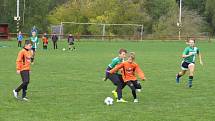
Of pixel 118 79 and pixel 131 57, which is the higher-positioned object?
pixel 131 57

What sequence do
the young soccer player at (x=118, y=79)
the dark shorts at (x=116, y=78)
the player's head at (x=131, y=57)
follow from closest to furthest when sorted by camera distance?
the player's head at (x=131, y=57) → the young soccer player at (x=118, y=79) → the dark shorts at (x=116, y=78)

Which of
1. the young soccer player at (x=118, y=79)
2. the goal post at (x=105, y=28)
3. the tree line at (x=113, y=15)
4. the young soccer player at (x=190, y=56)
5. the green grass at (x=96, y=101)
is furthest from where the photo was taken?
the tree line at (x=113, y=15)

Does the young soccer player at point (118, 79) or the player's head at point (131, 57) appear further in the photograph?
the young soccer player at point (118, 79)

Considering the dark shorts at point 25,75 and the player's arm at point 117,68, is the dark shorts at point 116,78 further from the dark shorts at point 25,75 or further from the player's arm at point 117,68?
the dark shorts at point 25,75

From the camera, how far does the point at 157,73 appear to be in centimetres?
2231

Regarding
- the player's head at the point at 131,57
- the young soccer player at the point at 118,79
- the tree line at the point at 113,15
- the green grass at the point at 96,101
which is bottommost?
the green grass at the point at 96,101

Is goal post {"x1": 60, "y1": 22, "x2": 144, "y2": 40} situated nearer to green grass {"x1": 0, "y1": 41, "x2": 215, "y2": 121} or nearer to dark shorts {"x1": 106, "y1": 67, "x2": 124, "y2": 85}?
green grass {"x1": 0, "y1": 41, "x2": 215, "y2": 121}

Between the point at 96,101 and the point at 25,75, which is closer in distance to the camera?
the point at 96,101

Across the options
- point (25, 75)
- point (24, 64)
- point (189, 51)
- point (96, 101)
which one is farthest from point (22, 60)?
point (189, 51)

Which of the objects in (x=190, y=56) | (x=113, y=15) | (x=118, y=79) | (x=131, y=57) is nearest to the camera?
(x=131, y=57)

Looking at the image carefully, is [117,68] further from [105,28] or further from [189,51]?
[105,28]

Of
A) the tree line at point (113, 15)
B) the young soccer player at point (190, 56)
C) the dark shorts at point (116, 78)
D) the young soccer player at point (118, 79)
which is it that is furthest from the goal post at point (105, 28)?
the dark shorts at point (116, 78)

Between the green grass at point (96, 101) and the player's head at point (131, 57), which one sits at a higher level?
the player's head at point (131, 57)

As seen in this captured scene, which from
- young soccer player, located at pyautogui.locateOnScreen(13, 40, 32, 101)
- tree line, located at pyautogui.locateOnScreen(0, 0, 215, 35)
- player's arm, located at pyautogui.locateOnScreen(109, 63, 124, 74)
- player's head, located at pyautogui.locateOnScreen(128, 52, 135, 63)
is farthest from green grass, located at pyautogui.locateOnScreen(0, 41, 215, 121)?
tree line, located at pyautogui.locateOnScreen(0, 0, 215, 35)
